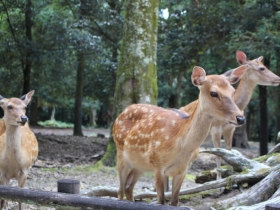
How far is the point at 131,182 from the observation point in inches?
207

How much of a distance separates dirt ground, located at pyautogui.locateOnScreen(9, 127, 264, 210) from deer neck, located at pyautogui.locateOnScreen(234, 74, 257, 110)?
5.66ft

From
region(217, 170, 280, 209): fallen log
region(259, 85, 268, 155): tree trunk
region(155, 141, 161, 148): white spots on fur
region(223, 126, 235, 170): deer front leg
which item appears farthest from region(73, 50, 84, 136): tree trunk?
region(217, 170, 280, 209): fallen log

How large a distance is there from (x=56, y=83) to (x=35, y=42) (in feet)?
13.1

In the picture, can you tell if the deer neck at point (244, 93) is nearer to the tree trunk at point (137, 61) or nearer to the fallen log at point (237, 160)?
the fallen log at point (237, 160)

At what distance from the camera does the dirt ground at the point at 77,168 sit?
7.61 metres

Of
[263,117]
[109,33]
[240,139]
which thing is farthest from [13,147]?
[240,139]

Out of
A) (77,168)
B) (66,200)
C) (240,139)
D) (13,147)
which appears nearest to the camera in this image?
(66,200)

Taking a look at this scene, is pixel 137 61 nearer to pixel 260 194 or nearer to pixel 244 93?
pixel 244 93

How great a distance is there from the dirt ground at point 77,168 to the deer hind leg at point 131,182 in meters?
0.69

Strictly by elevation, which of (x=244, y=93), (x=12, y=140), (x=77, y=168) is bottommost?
(x=77, y=168)

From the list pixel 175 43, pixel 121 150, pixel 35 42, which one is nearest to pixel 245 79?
pixel 121 150

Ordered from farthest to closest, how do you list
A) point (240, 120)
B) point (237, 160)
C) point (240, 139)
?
point (240, 139) → point (237, 160) → point (240, 120)

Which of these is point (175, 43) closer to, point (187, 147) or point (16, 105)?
point (16, 105)

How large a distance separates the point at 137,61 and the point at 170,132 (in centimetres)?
494
